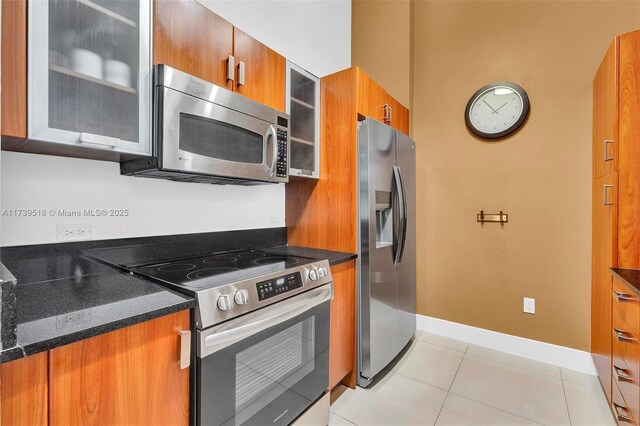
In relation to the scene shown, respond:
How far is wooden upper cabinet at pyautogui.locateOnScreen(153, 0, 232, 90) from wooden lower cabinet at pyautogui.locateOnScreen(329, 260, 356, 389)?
4.15ft

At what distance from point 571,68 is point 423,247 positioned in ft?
5.80

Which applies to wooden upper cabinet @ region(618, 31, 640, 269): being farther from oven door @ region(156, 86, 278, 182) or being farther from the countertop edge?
the countertop edge

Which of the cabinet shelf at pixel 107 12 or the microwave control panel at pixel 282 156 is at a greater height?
the cabinet shelf at pixel 107 12

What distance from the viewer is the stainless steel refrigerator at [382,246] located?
2033mm

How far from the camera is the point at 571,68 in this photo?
2270mm

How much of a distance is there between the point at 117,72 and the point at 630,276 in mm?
2539

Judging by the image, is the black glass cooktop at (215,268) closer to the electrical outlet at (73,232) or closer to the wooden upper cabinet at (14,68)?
the electrical outlet at (73,232)

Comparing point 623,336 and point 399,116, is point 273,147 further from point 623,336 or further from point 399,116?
point 623,336

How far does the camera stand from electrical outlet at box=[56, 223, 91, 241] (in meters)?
1.31

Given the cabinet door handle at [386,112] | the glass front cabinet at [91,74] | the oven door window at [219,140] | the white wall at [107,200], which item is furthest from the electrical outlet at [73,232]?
the cabinet door handle at [386,112]

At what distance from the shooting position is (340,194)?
2133 mm

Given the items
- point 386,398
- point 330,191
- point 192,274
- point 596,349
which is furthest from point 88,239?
point 596,349

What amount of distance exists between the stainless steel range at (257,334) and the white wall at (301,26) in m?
1.63

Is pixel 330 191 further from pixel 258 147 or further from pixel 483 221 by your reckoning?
pixel 483 221
